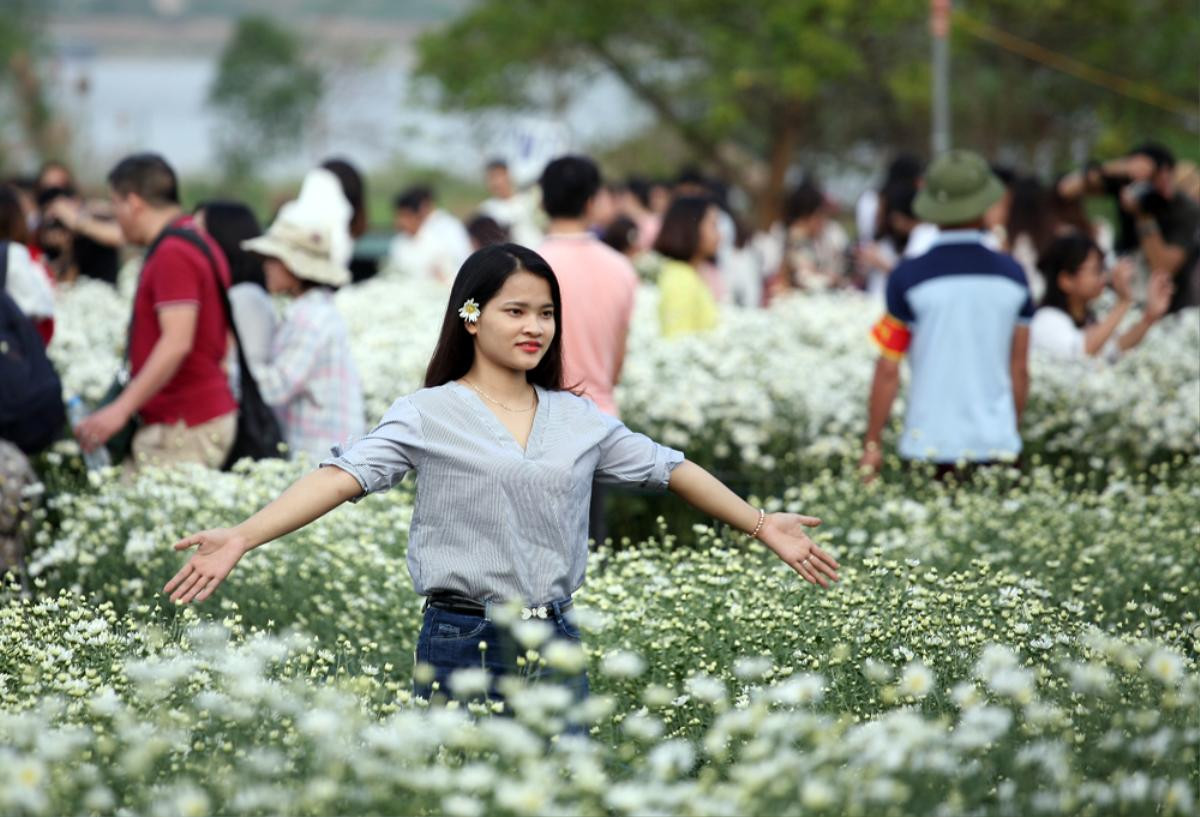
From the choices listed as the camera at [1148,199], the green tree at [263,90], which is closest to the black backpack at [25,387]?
the camera at [1148,199]

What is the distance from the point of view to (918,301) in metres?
7.67

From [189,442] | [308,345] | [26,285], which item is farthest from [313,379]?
[26,285]

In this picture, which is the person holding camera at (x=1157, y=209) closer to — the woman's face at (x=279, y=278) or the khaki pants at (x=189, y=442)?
the woman's face at (x=279, y=278)

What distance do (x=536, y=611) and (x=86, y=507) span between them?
3073mm

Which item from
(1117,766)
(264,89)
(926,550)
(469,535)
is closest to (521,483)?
(469,535)

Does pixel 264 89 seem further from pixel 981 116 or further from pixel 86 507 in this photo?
pixel 86 507

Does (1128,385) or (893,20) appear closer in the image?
(1128,385)

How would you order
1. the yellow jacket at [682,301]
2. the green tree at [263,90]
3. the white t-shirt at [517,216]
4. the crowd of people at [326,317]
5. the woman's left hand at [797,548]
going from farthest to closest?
the green tree at [263,90]
the white t-shirt at [517,216]
the yellow jacket at [682,301]
the crowd of people at [326,317]
the woman's left hand at [797,548]

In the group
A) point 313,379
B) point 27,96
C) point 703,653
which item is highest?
point 27,96

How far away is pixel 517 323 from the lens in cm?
457

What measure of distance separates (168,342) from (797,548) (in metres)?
3.41

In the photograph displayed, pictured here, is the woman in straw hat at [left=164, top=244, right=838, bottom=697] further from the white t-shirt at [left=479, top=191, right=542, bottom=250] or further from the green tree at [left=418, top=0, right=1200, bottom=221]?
the green tree at [left=418, top=0, right=1200, bottom=221]

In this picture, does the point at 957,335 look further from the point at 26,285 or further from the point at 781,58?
the point at 781,58

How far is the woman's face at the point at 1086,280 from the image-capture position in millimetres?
9359
